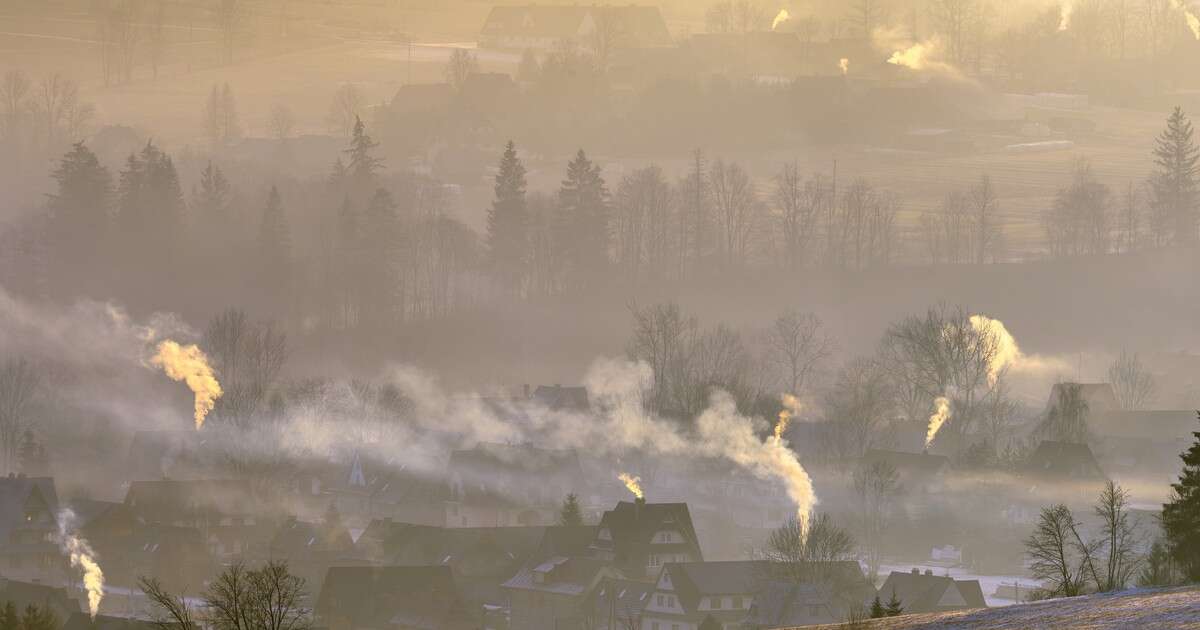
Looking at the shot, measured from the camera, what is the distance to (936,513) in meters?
148

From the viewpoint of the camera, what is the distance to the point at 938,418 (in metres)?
166

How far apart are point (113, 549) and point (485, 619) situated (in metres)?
26.4

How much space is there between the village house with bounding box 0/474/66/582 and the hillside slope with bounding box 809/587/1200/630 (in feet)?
249

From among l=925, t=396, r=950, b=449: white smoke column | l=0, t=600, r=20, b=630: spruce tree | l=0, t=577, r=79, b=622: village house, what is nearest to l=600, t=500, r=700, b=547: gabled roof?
l=0, t=577, r=79, b=622: village house

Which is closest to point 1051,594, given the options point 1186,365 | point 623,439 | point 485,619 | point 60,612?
point 485,619

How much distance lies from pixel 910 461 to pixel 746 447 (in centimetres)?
988

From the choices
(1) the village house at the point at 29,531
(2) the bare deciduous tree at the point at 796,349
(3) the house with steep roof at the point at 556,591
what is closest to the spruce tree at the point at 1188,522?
(3) the house with steep roof at the point at 556,591

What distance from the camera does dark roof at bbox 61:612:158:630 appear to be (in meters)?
109

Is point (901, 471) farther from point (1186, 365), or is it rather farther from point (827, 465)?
point (1186, 365)

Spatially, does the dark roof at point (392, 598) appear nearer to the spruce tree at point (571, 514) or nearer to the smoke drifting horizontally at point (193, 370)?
the spruce tree at point (571, 514)

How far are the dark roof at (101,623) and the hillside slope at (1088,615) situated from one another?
146ft

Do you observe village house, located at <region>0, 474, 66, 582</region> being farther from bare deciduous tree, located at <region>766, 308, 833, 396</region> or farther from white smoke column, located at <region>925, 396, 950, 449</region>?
bare deciduous tree, located at <region>766, 308, 833, 396</region>

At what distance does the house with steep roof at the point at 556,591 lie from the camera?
406 feet

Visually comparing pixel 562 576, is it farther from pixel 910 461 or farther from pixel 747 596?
pixel 910 461
